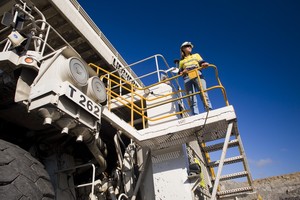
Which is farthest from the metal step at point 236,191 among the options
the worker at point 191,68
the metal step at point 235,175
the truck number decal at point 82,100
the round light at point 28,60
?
the round light at point 28,60

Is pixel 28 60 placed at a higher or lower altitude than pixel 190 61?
lower

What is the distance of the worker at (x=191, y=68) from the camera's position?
14.4 feet

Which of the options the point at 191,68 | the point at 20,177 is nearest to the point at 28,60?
the point at 20,177

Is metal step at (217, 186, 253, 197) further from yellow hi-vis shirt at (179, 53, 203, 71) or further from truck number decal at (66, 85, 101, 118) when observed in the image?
truck number decal at (66, 85, 101, 118)

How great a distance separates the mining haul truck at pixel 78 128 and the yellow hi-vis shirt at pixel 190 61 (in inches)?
10.2

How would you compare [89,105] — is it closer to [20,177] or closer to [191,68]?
[20,177]

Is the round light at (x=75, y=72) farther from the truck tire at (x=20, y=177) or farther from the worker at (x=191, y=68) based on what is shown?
the worker at (x=191, y=68)

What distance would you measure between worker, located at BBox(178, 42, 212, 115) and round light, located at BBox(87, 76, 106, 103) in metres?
1.63

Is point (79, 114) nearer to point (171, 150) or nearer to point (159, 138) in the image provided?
point (159, 138)

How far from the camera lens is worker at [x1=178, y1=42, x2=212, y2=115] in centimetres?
439

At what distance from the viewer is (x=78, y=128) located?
300 centimetres

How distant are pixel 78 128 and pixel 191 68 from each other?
2.84m

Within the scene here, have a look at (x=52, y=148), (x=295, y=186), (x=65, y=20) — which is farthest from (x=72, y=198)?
(x=295, y=186)

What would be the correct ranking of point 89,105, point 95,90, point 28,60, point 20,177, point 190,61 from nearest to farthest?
point 20,177, point 28,60, point 89,105, point 95,90, point 190,61
